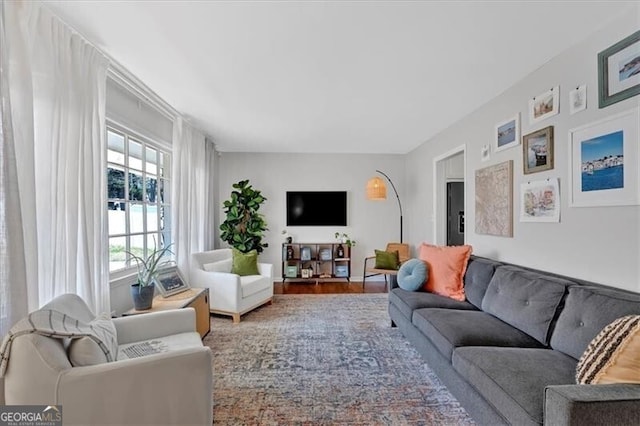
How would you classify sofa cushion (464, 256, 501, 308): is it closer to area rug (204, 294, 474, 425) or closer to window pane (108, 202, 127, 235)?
area rug (204, 294, 474, 425)

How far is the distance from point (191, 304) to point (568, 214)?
3.20 metres

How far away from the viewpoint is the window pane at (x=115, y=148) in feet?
9.48

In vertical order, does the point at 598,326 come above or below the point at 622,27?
below

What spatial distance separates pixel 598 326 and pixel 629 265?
533mm

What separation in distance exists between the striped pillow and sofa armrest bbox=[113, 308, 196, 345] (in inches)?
90.5

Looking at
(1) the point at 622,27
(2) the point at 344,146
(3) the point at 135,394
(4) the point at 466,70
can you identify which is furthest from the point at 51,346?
(2) the point at 344,146

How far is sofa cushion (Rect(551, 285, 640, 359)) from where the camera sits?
159 cm

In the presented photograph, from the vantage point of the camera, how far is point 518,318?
2.16 metres

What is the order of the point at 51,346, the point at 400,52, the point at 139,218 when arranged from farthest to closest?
the point at 139,218 → the point at 400,52 → the point at 51,346

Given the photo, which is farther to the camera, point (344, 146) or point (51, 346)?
point (344, 146)

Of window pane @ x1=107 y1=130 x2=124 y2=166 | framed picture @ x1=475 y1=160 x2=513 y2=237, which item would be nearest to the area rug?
framed picture @ x1=475 y1=160 x2=513 y2=237

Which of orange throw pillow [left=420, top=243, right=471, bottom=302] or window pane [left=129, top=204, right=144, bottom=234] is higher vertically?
window pane [left=129, top=204, right=144, bottom=234]

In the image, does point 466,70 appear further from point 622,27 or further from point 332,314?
point 332,314

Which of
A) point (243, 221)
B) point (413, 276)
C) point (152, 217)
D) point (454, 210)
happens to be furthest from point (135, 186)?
point (454, 210)
